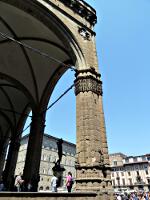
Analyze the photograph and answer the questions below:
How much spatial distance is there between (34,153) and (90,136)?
5.27 meters

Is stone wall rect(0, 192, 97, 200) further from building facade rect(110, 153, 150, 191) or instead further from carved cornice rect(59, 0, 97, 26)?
building facade rect(110, 153, 150, 191)

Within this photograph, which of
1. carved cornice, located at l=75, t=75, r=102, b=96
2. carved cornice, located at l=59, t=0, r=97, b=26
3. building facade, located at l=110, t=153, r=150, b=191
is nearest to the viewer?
carved cornice, located at l=75, t=75, r=102, b=96

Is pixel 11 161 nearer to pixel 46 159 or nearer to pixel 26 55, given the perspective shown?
pixel 26 55

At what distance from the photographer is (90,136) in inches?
263

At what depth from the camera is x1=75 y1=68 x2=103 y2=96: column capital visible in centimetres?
757

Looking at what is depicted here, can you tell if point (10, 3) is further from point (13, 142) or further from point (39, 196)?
point (13, 142)

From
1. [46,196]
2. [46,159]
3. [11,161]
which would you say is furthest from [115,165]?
[46,196]

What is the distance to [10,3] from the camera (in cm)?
812

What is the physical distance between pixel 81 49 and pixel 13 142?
10.3 m

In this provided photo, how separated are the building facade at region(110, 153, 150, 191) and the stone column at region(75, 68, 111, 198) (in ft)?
149

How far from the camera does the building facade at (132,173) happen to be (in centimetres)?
4712

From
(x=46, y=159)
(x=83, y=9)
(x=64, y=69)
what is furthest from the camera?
(x=46, y=159)

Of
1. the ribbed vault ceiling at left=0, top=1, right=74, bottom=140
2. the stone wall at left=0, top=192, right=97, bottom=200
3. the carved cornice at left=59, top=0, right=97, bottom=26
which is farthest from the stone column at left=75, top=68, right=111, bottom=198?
the carved cornice at left=59, top=0, right=97, bottom=26

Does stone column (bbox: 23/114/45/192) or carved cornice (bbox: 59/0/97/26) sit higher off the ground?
carved cornice (bbox: 59/0/97/26)
